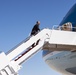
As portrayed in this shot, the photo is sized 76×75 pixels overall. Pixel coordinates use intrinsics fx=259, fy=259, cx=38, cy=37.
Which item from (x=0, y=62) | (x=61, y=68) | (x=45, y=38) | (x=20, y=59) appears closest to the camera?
(x=0, y=62)

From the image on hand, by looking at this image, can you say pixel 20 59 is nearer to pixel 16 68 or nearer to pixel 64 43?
pixel 16 68

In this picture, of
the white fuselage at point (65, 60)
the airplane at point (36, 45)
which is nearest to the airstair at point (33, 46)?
the airplane at point (36, 45)

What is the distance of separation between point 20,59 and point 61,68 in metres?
10.2

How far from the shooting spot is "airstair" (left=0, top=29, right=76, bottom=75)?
12641 mm

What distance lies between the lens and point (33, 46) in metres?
14.0

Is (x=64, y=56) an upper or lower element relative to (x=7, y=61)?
lower

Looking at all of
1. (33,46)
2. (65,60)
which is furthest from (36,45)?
(65,60)

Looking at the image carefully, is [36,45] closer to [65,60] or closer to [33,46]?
[33,46]

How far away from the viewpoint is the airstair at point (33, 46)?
41.5 ft

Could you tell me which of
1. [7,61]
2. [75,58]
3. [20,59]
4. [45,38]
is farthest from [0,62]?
[75,58]

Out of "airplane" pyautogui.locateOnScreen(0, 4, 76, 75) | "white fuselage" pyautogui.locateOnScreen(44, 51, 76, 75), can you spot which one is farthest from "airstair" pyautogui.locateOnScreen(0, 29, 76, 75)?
"white fuselage" pyautogui.locateOnScreen(44, 51, 76, 75)

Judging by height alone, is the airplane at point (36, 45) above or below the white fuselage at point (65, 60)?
above

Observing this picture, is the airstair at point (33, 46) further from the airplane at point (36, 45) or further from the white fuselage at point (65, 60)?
the white fuselage at point (65, 60)

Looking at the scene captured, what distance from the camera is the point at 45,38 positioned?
47.4ft
